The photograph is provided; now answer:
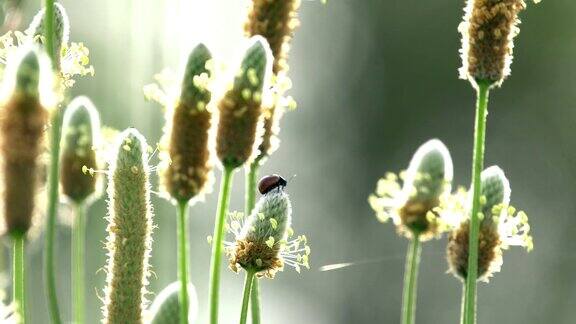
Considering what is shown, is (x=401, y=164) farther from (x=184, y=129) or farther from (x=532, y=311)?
(x=184, y=129)

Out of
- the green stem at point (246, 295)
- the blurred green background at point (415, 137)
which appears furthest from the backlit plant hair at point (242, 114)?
the blurred green background at point (415, 137)

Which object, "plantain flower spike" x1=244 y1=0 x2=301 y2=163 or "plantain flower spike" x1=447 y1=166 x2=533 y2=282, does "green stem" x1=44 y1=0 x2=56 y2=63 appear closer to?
"plantain flower spike" x1=244 y1=0 x2=301 y2=163

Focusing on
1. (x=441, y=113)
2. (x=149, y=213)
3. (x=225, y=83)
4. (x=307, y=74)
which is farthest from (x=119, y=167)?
(x=441, y=113)

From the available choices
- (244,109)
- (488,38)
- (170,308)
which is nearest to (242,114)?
(244,109)

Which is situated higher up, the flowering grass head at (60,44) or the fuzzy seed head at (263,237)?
the flowering grass head at (60,44)

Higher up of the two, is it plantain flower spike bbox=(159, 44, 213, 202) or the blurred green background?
the blurred green background

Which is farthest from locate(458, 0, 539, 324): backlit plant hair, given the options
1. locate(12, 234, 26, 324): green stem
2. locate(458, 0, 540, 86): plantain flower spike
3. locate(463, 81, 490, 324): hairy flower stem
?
locate(12, 234, 26, 324): green stem

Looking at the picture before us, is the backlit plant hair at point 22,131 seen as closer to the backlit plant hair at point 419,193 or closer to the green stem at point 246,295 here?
the green stem at point 246,295
